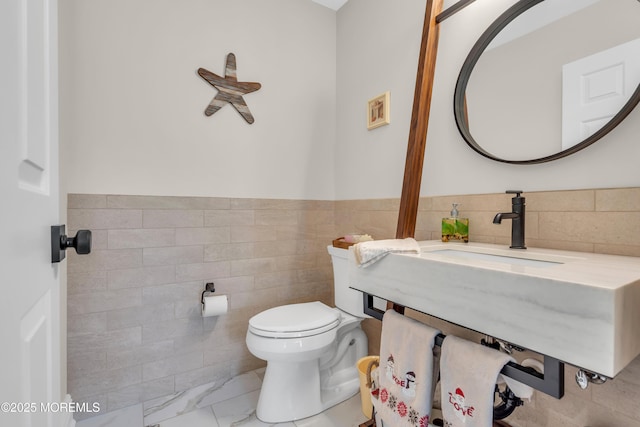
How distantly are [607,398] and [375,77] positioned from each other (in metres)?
1.84

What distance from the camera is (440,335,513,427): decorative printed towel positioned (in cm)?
77

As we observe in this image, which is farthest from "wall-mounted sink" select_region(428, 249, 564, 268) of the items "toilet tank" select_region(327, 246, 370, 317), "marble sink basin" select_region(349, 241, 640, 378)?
"toilet tank" select_region(327, 246, 370, 317)

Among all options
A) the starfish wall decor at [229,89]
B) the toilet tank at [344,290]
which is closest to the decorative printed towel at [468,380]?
the toilet tank at [344,290]

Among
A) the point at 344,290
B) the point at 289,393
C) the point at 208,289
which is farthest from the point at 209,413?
the point at 344,290

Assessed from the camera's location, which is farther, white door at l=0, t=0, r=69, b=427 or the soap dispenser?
the soap dispenser

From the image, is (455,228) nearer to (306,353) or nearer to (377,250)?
(377,250)

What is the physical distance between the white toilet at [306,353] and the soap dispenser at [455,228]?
1.94 feet

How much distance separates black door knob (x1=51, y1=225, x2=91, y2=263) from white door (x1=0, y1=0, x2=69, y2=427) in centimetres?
2

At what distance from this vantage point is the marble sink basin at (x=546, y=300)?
1.81 ft

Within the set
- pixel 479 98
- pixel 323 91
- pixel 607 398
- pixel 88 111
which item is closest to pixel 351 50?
pixel 323 91

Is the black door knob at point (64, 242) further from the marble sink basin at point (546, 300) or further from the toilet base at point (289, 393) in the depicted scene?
the toilet base at point (289, 393)

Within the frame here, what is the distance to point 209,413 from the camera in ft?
5.17

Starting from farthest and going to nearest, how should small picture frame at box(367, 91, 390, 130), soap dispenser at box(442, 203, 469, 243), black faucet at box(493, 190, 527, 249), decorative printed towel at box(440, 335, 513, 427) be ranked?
small picture frame at box(367, 91, 390, 130) → soap dispenser at box(442, 203, 469, 243) → black faucet at box(493, 190, 527, 249) → decorative printed towel at box(440, 335, 513, 427)

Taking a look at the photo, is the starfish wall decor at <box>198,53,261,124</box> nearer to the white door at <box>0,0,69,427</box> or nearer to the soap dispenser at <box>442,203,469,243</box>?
the white door at <box>0,0,69,427</box>
